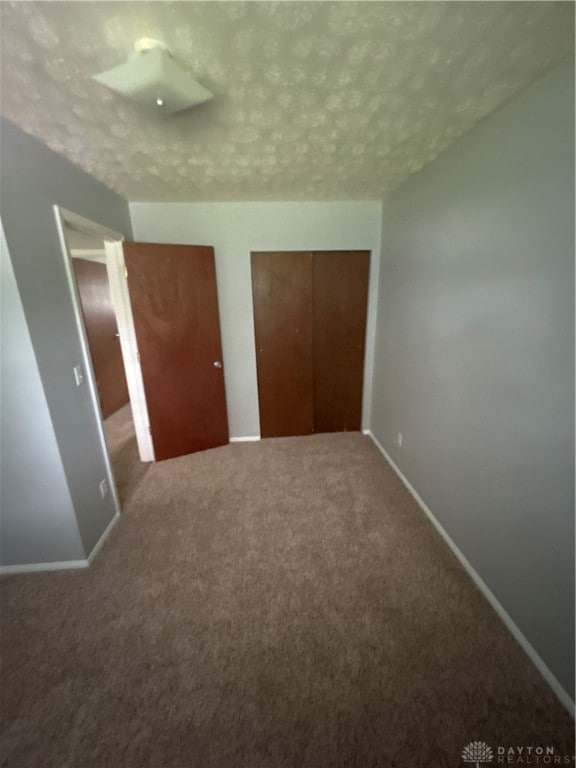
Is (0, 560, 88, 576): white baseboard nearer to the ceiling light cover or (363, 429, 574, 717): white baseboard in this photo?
(363, 429, 574, 717): white baseboard

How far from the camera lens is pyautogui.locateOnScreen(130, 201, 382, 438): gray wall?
241 centimetres

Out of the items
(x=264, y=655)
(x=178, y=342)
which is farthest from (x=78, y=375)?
(x=264, y=655)

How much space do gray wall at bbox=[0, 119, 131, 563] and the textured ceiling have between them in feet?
Result: 0.53

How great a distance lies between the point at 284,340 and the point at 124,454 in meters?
1.93

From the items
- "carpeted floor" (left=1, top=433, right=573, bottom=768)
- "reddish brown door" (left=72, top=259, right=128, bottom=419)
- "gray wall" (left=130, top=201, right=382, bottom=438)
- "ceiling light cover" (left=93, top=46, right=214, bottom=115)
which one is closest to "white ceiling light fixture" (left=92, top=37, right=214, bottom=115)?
"ceiling light cover" (left=93, top=46, right=214, bottom=115)

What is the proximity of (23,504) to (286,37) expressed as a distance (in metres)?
2.32

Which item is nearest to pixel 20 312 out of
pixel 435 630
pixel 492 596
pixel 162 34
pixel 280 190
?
pixel 162 34

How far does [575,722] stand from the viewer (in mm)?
980

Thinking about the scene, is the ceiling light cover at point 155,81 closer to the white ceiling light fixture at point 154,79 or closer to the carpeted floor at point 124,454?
the white ceiling light fixture at point 154,79

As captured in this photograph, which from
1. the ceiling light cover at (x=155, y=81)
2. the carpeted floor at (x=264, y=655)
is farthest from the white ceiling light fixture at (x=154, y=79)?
the carpeted floor at (x=264, y=655)

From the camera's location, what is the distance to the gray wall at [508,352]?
3.30 feet

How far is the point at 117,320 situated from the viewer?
2.25m

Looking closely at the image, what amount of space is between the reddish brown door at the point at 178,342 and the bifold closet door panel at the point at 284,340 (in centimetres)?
42

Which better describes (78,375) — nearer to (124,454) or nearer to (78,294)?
(78,294)
